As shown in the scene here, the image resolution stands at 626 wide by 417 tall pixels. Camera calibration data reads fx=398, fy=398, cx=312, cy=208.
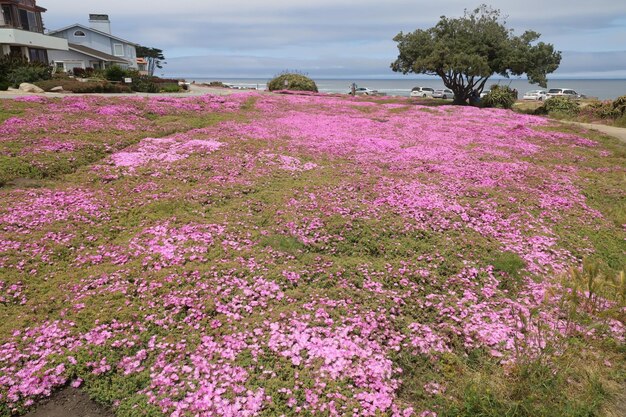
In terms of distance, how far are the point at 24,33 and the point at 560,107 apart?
233ft

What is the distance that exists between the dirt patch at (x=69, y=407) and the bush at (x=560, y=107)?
4606 cm

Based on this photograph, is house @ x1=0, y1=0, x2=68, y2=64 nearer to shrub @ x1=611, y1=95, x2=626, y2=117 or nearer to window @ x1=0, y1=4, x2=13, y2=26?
window @ x1=0, y1=4, x2=13, y2=26

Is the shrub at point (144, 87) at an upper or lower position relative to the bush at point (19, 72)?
lower

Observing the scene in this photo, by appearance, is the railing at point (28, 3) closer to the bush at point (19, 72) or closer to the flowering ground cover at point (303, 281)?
the bush at point (19, 72)

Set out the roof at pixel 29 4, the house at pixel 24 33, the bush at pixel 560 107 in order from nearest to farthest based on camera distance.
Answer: the bush at pixel 560 107
the house at pixel 24 33
the roof at pixel 29 4

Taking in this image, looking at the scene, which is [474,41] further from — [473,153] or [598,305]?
[598,305]

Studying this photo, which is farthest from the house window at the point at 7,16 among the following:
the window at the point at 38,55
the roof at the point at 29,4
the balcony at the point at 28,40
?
the balcony at the point at 28,40

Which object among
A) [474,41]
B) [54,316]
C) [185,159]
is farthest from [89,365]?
[474,41]

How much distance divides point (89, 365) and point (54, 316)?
1.59 m

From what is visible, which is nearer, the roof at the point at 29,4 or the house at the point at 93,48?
the roof at the point at 29,4

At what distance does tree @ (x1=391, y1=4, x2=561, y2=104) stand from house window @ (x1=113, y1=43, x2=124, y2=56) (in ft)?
247

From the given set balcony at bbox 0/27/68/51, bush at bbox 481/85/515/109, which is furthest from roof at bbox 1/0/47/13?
bush at bbox 481/85/515/109

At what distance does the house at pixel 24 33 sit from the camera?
5581 centimetres

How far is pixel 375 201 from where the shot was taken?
12.0m
